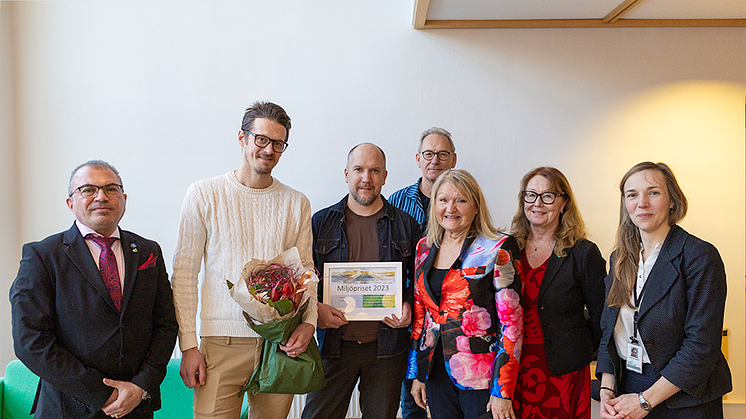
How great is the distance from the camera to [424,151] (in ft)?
10.4

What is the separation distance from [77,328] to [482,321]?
1705 mm

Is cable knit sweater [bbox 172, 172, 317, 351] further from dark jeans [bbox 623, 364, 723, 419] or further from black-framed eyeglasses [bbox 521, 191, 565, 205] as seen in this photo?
dark jeans [bbox 623, 364, 723, 419]

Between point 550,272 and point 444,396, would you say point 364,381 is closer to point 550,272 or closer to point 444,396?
point 444,396

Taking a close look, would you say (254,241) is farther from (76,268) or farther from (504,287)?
(504,287)

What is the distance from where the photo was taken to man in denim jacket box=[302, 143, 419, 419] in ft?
8.23

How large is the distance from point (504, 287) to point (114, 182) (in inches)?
69.8

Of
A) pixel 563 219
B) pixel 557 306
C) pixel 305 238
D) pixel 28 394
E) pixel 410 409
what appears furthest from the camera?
pixel 410 409

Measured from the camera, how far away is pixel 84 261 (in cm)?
199

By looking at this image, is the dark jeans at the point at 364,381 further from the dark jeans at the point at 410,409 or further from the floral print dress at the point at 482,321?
the dark jeans at the point at 410,409

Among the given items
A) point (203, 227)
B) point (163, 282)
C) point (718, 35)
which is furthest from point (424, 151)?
point (718, 35)

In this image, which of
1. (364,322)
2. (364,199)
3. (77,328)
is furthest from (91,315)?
(364,199)

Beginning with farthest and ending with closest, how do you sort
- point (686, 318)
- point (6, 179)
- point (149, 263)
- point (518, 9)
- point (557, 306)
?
point (6, 179)
point (518, 9)
point (557, 306)
point (149, 263)
point (686, 318)

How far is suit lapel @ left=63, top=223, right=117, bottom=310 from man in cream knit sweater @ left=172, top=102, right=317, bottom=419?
34 centimetres

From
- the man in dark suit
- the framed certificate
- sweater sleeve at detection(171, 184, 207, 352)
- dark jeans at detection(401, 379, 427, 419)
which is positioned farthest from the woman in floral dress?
the man in dark suit
